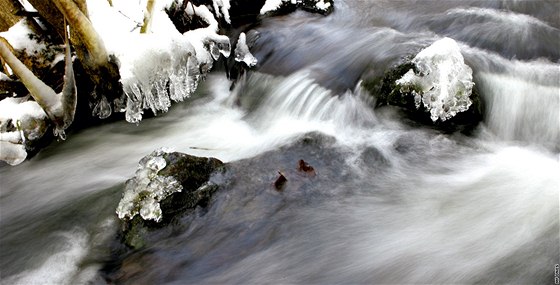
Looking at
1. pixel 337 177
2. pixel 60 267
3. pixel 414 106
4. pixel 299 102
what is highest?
pixel 414 106

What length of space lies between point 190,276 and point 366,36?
3.26 meters

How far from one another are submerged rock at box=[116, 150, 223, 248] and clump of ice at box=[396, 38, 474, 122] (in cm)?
190

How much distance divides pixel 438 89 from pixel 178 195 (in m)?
2.13

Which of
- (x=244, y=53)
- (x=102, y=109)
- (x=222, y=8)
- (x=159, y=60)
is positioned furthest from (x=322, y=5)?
(x=102, y=109)

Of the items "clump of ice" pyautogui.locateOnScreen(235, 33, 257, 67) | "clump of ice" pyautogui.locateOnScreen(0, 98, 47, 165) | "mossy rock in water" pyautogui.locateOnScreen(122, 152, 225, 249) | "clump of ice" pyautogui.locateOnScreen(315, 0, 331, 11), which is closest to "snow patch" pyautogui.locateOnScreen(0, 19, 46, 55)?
"clump of ice" pyautogui.locateOnScreen(0, 98, 47, 165)

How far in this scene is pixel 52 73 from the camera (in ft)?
13.7

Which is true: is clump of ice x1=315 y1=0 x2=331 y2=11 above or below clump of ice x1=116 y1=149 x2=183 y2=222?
above

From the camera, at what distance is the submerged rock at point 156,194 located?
2.89 meters

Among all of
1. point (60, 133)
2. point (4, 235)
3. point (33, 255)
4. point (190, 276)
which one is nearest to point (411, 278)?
point (190, 276)

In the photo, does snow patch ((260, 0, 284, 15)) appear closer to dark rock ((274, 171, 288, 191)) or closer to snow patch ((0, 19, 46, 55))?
snow patch ((0, 19, 46, 55))

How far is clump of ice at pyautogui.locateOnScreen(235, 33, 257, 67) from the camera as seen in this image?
4789 mm

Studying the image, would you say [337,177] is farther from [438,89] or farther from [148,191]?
[148,191]

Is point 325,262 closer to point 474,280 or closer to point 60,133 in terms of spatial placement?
point 474,280

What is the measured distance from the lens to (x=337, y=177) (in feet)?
11.0
